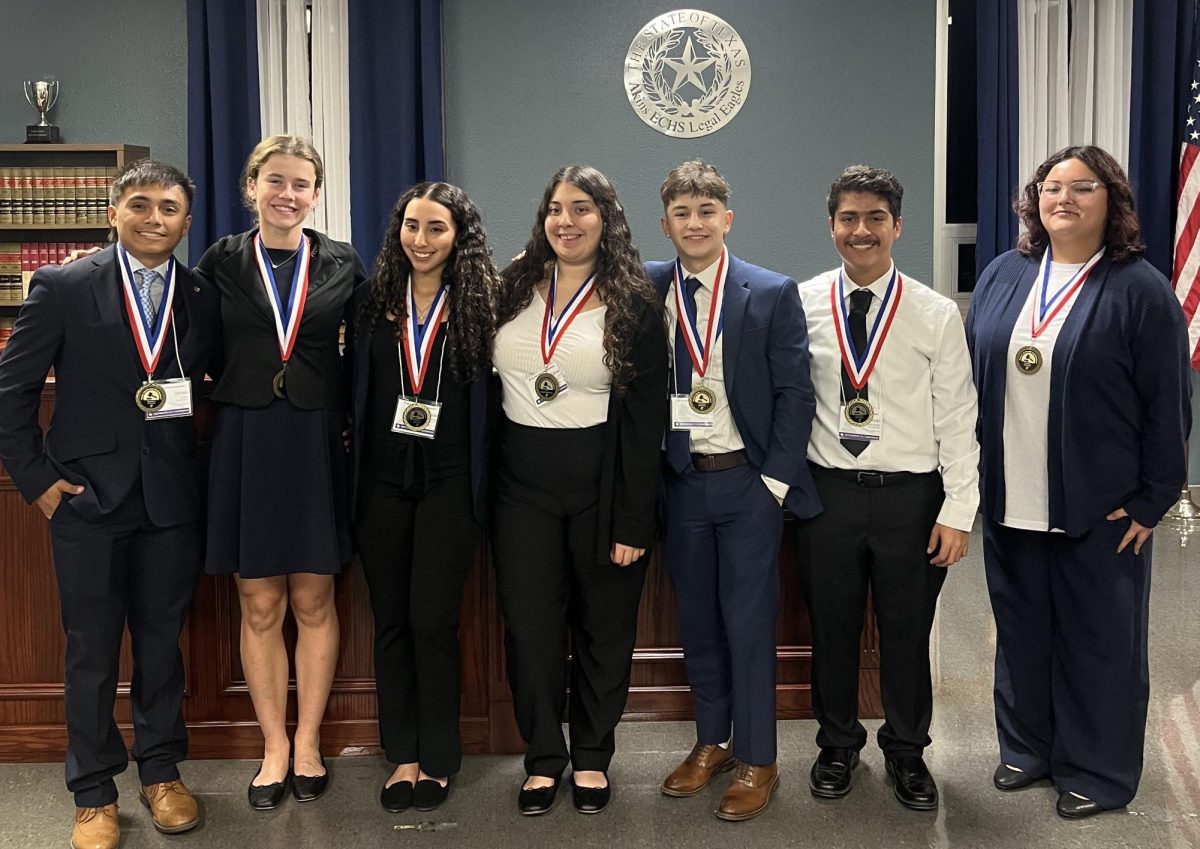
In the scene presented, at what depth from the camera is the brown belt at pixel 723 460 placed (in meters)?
2.80

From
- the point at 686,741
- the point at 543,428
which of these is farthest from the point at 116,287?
the point at 686,741

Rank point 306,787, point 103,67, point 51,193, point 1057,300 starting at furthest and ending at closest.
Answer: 1. point 103,67
2. point 51,193
3. point 306,787
4. point 1057,300

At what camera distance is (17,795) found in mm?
3016

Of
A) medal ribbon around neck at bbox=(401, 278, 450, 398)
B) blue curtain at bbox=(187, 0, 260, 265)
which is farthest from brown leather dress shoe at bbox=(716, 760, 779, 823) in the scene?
blue curtain at bbox=(187, 0, 260, 265)

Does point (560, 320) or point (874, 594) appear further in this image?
point (874, 594)

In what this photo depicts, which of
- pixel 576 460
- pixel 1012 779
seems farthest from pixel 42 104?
pixel 1012 779

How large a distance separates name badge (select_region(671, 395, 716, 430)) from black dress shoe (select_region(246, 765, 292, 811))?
1.43 m

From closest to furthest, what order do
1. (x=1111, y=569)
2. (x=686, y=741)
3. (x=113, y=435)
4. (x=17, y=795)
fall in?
(x=113, y=435)
(x=1111, y=569)
(x=17, y=795)
(x=686, y=741)

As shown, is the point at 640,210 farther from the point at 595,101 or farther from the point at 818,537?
the point at 818,537

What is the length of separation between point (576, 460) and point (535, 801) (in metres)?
0.90

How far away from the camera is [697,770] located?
9.91ft

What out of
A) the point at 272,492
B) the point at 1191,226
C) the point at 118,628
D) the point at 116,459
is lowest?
the point at 118,628

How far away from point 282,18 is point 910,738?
535cm

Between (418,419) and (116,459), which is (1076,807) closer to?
(418,419)
